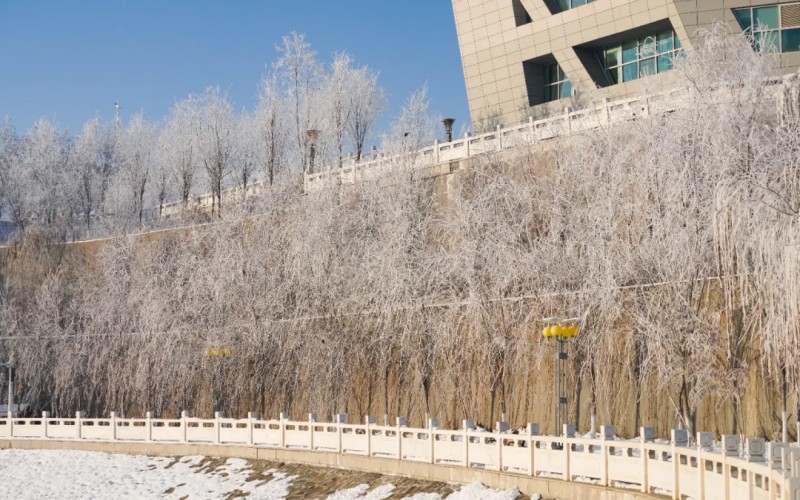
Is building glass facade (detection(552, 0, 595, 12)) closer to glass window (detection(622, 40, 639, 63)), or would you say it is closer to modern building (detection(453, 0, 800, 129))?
modern building (detection(453, 0, 800, 129))

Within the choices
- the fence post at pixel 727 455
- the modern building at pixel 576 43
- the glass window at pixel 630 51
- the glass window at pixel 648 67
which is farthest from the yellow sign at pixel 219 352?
the fence post at pixel 727 455

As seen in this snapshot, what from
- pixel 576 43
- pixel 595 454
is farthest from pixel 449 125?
pixel 595 454

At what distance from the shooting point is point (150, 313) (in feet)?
123

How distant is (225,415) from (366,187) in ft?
30.8

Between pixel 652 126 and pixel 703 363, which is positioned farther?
pixel 652 126

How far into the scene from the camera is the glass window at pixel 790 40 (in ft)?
122

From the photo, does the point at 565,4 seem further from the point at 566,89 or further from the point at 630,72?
the point at 630,72

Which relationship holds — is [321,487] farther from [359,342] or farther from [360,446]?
[359,342]

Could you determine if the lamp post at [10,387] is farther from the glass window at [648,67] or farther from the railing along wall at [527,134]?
the glass window at [648,67]

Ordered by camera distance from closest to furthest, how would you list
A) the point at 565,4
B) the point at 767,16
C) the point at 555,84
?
the point at 767,16 → the point at 565,4 → the point at 555,84

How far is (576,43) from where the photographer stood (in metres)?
42.2

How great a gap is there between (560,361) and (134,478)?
12.4 meters

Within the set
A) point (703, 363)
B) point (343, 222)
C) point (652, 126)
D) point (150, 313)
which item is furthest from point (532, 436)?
point (150, 313)

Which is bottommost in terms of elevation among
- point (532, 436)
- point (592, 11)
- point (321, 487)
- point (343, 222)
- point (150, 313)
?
point (321, 487)
